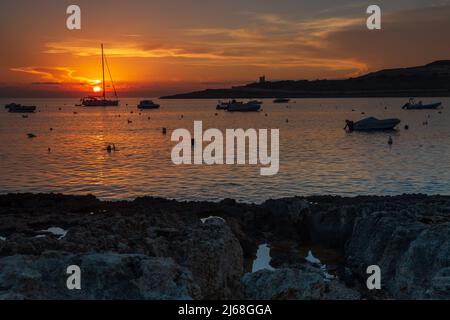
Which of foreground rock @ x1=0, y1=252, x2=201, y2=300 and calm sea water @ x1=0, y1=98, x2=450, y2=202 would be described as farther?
calm sea water @ x1=0, y1=98, x2=450, y2=202

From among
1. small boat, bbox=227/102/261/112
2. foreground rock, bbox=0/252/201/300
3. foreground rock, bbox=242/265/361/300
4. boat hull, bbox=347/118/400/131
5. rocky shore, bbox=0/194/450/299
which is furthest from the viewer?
small boat, bbox=227/102/261/112

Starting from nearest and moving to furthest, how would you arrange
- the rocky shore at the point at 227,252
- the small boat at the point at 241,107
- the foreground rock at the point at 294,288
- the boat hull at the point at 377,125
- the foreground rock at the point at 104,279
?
the foreground rock at the point at 104,279 < the rocky shore at the point at 227,252 < the foreground rock at the point at 294,288 < the boat hull at the point at 377,125 < the small boat at the point at 241,107

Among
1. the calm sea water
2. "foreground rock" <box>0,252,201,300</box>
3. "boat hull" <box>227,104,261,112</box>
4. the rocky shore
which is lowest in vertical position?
the calm sea water

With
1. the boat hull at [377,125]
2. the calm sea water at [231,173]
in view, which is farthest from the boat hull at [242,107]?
the calm sea water at [231,173]

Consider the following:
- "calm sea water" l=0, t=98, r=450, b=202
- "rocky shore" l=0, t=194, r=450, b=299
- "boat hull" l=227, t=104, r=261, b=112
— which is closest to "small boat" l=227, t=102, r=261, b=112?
"boat hull" l=227, t=104, r=261, b=112

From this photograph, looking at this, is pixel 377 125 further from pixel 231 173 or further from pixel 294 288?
pixel 294 288

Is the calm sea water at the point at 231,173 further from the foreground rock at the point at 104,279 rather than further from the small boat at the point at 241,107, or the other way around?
the small boat at the point at 241,107

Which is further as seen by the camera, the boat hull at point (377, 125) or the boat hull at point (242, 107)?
the boat hull at point (242, 107)

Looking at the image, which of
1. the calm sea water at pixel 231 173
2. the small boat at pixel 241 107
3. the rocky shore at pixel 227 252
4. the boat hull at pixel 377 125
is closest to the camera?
the rocky shore at pixel 227 252

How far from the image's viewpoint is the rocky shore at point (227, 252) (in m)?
7.00

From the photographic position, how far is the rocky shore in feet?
23.0

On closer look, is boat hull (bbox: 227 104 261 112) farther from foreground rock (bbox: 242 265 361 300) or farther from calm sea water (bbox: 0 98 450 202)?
foreground rock (bbox: 242 265 361 300)

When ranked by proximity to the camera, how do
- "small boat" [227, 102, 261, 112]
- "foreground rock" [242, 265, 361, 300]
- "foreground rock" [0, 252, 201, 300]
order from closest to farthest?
1. "foreground rock" [0, 252, 201, 300]
2. "foreground rock" [242, 265, 361, 300]
3. "small boat" [227, 102, 261, 112]

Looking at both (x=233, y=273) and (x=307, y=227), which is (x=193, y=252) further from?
(x=307, y=227)
